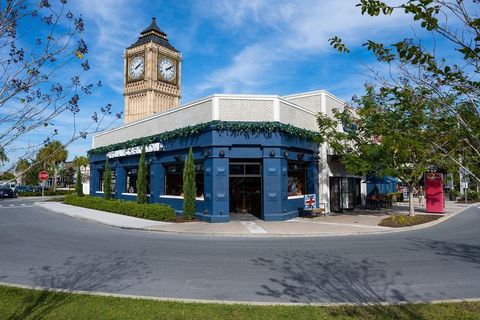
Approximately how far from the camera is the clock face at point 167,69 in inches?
2530

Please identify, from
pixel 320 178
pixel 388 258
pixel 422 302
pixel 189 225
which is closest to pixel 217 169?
pixel 189 225

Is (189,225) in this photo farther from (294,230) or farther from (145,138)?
(145,138)

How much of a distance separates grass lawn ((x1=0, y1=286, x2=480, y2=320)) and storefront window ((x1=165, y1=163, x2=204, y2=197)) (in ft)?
43.8

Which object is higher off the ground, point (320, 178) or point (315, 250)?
point (320, 178)

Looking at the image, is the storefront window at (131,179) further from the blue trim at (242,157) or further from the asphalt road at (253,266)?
the asphalt road at (253,266)

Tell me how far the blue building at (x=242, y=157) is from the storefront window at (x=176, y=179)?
0.06 metres

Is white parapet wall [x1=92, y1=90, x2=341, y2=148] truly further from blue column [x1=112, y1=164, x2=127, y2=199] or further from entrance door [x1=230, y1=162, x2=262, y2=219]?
blue column [x1=112, y1=164, x2=127, y2=199]

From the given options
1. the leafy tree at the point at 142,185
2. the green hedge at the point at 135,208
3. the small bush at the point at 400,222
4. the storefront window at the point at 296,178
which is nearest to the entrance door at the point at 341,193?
the storefront window at the point at 296,178

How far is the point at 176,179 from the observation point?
20938mm

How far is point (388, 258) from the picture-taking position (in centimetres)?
912

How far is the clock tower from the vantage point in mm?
62109

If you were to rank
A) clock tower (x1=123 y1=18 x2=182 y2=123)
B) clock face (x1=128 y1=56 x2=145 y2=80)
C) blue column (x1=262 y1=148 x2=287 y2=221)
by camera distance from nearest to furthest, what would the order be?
blue column (x1=262 y1=148 x2=287 y2=221), clock tower (x1=123 y1=18 x2=182 y2=123), clock face (x1=128 y1=56 x2=145 y2=80)

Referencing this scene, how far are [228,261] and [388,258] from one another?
433 centimetres

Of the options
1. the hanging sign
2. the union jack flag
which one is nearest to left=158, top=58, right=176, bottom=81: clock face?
the hanging sign
